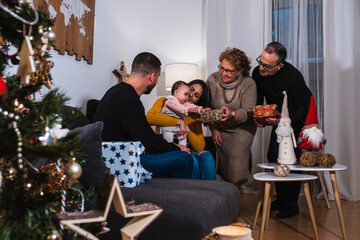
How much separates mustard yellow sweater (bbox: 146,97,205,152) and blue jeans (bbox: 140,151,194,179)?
596mm

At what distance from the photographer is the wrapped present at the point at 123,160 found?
65.4 inches

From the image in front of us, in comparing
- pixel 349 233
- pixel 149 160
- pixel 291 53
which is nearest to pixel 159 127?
pixel 149 160

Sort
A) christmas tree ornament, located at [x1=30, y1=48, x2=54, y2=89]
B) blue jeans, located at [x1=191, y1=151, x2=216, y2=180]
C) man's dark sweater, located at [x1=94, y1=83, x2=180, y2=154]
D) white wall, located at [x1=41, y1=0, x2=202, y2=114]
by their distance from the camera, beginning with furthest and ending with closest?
white wall, located at [x1=41, y1=0, x2=202, y2=114] → blue jeans, located at [x1=191, y1=151, x2=216, y2=180] → man's dark sweater, located at [x1=94, y1=83, x2=180, y2=154] → christmas tree ornament, located at [x1=30, y1=48, x2=54, y2=89]

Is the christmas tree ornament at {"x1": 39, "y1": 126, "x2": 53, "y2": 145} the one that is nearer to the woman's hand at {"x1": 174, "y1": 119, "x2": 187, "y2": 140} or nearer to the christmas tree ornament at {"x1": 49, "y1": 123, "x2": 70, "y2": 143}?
the christmas tree ornament at {"x1": 49, "y1": 123, "x2": 70, "y2": 143}

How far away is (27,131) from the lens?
2.70ft

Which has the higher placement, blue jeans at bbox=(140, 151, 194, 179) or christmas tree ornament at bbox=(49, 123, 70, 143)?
christmas tree ornament at bbox=(49, 123, 70, 143)

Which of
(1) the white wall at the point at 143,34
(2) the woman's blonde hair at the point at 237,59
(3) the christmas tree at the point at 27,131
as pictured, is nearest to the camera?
(3) the christmas tree at the point at 27,131

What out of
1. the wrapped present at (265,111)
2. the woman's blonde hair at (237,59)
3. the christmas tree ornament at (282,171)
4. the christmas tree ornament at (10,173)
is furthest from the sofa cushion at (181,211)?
the woman's blonde hair at (237,59)

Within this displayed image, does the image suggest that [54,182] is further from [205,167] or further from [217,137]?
[217,137]

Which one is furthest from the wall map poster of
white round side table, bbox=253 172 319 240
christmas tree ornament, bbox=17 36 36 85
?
white round side table, bbox=253 172 319 240

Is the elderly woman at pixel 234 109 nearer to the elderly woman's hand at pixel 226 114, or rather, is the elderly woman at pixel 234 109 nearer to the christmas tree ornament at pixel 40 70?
the elderly woman's hand at pixel 226 114

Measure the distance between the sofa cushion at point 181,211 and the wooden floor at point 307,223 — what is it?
2.40 ft

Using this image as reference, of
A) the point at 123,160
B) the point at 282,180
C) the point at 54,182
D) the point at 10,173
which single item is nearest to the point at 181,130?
the point at 282,180

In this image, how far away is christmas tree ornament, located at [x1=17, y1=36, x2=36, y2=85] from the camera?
2.75 feet
